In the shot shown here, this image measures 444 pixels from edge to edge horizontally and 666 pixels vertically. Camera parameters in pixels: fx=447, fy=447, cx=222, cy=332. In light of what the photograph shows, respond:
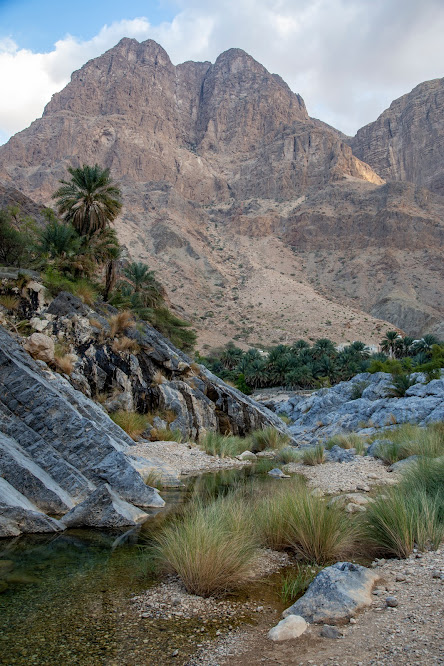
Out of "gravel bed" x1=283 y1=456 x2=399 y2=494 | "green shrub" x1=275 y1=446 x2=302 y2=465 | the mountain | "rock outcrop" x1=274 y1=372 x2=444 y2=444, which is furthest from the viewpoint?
the mountain

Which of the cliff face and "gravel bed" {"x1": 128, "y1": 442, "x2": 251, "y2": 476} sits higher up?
the cliff face

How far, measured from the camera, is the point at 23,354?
10617 millimetres

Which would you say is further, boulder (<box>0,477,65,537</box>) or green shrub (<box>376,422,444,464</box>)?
green shrub (<box>376,422,444,464</box>)

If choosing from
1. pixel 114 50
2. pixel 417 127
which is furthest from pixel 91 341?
pixel 114 50

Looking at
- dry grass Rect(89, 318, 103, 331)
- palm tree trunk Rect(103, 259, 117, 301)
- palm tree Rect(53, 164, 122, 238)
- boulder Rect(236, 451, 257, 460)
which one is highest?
palm tree Rect(53, 164, 122, 238)

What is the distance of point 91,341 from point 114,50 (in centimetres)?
20004

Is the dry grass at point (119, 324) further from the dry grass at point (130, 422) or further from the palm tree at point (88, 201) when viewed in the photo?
the palm tree at point (88, 201)

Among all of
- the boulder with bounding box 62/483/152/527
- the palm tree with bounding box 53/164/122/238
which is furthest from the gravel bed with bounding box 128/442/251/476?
the palm tree with bounding box 53/164/122/238

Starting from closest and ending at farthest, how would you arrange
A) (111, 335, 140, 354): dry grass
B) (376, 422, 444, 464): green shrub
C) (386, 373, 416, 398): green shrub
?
(376, 422, 444, 464): green shrub
(111, 335, 140, 354): dry grass
(386, 373, 416, 398): green shrub

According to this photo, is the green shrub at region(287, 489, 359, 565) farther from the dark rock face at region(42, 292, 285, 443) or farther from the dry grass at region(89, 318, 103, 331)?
the dry grass at region(89, 318, 103, 331)

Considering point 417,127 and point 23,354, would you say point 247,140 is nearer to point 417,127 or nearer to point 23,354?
point 417,127

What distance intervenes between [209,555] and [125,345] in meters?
14.1

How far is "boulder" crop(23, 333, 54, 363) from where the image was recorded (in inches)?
498

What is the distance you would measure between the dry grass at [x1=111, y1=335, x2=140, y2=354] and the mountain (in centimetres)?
5753
